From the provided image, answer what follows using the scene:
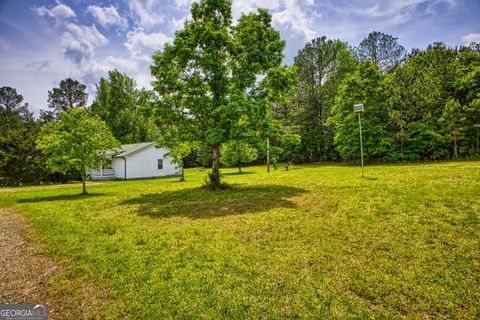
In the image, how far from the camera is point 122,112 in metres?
42.0

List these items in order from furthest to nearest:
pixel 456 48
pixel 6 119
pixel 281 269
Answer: pixel 6 119, pixel 456 48, pixel 281 269

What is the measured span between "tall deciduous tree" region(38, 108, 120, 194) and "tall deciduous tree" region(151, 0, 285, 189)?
4757mm

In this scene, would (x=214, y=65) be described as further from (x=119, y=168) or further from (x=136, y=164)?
(x=119, y=168)

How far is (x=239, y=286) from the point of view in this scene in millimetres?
3922

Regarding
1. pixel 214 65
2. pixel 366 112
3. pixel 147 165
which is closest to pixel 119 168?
pixel 147 165

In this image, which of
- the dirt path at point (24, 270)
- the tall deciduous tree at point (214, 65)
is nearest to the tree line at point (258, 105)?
the tall deciduous tree at point (214, 65)

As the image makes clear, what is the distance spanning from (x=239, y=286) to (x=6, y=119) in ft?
229

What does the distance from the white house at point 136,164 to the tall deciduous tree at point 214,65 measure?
15.2 metres

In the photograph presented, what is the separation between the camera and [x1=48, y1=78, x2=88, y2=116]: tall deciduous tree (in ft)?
175

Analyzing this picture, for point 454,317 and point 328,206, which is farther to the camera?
point 328,206

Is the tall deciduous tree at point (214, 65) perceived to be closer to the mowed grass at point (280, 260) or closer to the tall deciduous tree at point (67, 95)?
the mowed grass at point (280, 260)

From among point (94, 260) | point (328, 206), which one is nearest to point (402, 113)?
point (328, 206)

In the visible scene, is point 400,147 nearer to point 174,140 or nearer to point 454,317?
point 174,140

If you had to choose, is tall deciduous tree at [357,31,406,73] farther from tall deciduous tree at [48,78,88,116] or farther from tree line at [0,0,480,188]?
tall deciduous tree at [48,78,88,116]
